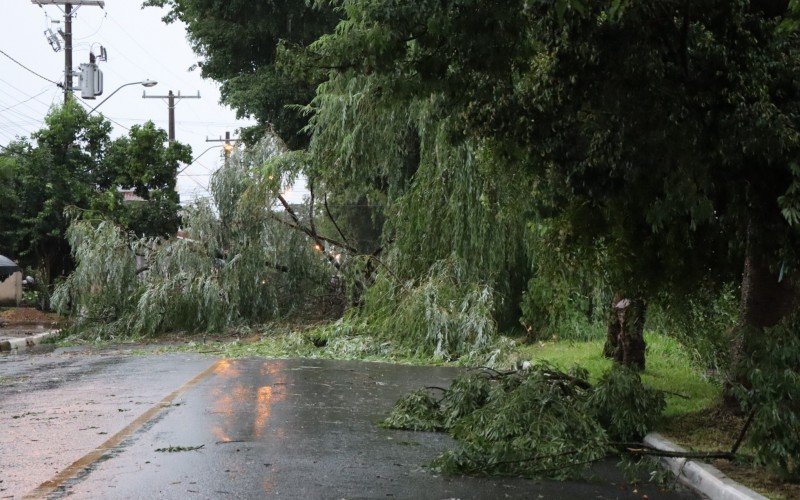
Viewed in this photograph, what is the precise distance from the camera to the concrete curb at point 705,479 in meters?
7.08

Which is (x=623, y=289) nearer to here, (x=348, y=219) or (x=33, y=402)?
(x=33, y=402)

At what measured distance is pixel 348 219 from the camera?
44.1 meters

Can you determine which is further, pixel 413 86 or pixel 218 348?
pixel 218 348

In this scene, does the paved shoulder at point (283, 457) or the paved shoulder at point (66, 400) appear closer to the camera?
the paved shoulder at point (283, 457)

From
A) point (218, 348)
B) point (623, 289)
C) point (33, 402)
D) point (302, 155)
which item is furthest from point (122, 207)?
point (623, 289)

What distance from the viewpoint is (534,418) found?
→ 30.1 ft

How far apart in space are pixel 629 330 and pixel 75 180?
26415mm

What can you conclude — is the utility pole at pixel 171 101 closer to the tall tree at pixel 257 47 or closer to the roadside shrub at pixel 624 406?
the tall tree at pixel 257 47

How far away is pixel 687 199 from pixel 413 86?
2801 mm

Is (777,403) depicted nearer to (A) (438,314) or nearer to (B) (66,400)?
(B) (66,400)

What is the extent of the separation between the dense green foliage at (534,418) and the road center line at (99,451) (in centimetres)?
266

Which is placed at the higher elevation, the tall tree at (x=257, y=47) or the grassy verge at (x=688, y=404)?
the tall tree at (x=257, y=47)

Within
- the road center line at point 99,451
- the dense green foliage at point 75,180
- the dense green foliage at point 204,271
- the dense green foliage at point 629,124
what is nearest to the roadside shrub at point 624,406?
the dense green foliage at point 629,124

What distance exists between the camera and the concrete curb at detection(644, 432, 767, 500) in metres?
7.08
